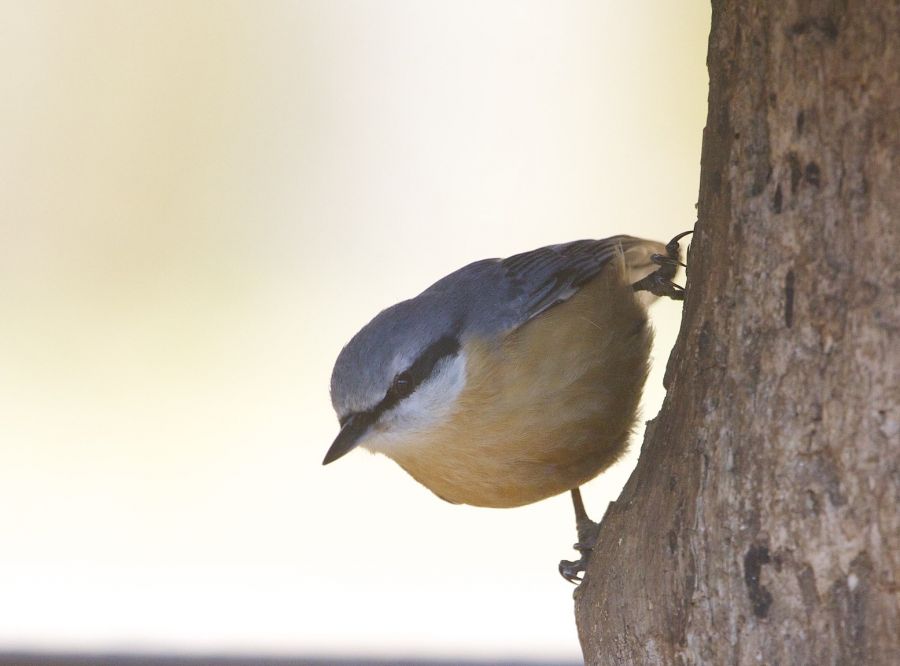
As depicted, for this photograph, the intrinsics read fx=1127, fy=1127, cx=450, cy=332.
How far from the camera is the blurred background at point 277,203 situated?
4074 millimetres

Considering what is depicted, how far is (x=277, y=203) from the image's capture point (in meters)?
4.20

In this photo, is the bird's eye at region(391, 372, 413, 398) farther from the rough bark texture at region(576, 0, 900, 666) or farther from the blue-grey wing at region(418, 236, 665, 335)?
the rough bark texture at region(576, 0, 900, 666)

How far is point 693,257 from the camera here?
185 centimetres

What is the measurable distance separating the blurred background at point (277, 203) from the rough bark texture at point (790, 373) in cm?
229

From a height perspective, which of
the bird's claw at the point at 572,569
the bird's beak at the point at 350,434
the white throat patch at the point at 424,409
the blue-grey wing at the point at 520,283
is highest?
the blue-grey wing at the point at 520,283

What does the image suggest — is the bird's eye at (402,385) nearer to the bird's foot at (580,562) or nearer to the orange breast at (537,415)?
the orange breast at (537,415)

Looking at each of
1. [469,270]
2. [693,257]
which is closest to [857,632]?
[693,257]

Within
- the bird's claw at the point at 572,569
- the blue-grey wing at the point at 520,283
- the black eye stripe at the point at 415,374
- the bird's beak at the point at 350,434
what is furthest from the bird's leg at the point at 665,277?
the bird's beak at the point at 350,434

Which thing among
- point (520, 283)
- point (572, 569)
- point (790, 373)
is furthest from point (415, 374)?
point (790, 373)

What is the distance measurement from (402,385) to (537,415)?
28cm

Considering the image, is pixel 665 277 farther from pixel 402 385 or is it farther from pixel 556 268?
pixel 402 385

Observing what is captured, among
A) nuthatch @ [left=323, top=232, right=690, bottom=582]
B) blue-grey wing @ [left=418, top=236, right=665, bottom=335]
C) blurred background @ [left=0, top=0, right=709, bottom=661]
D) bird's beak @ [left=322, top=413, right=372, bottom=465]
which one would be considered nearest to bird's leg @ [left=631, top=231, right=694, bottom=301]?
blue-grey wing @ [left=418, top=236, right=665, bottom=335]

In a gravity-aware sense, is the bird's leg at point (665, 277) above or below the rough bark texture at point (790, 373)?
above

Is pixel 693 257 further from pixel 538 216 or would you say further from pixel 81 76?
pixel 81 76
